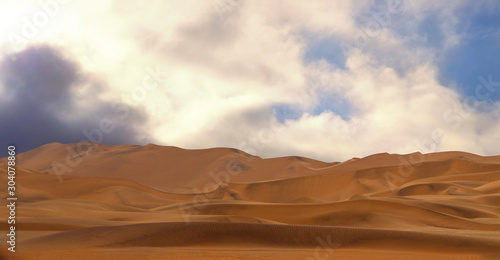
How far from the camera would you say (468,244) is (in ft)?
25.9

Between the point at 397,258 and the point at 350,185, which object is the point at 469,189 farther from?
Answer: the point at 397,258

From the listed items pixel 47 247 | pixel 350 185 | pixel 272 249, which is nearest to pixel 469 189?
pixel 350 185

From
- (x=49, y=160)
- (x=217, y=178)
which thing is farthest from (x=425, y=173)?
(x=49, y=160)

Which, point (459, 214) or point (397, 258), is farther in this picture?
point (459, 214)

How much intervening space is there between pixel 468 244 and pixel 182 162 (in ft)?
169

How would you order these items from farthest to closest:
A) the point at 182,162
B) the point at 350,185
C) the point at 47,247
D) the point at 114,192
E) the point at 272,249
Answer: the point at 182,162 < the point at 350,185 < the point at 114,192 < the point at 272,249 < the point at 47,247

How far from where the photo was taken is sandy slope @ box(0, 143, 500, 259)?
7559mm

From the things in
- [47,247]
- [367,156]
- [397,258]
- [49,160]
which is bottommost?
[397,258]

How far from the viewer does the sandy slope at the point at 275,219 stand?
756cm

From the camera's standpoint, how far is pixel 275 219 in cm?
1584

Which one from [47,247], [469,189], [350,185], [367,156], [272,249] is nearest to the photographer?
[47,247]

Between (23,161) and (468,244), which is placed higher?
(23,161)

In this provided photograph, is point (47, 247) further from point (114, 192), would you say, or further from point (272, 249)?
point (114, 192)

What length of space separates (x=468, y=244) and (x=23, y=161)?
211 ft
